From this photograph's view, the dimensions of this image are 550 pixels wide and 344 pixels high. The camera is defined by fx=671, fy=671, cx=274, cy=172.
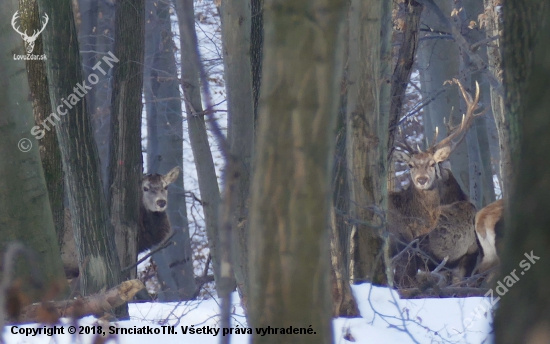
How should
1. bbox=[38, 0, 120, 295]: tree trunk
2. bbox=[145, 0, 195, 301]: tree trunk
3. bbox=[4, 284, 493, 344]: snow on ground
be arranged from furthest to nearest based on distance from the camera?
bbox=[145, 0, 195, 301]: tree trunk
bbox=[38, 0, 120, 295]: tree trunk
bbox=[4, 284, 493, 344]: snow on ground

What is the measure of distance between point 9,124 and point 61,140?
0.86m

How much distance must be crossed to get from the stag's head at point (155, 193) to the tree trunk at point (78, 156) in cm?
458

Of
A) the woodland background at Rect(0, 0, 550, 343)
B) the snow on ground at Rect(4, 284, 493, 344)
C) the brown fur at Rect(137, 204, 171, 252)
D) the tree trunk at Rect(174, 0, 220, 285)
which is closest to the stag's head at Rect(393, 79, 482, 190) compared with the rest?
the woodland background at Rect(0, 0, 550, 343)

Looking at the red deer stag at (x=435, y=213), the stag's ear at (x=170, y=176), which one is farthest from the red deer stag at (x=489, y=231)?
the stag's ear at (x=170, y=176)

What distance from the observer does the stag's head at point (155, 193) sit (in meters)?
11.0

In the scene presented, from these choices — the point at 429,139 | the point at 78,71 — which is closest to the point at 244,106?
the point at 78,71

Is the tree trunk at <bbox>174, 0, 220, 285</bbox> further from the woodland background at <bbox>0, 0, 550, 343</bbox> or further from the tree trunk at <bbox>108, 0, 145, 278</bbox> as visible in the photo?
the tree trunk at <bbox>108, 0, 145, 278</bbox>

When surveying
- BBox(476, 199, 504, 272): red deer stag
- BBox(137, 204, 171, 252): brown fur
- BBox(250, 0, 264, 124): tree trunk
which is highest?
BBox(250, 0, 264, 124): tree trunk

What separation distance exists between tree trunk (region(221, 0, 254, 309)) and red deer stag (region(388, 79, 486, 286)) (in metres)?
4.13

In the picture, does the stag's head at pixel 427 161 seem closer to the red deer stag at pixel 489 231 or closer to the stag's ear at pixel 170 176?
the red deer stag at pixel 489 231

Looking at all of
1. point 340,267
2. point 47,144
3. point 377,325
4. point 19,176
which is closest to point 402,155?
point 47,144

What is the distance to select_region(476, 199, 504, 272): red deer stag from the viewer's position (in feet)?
26.3

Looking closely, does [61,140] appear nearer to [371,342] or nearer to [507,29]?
[371,342]

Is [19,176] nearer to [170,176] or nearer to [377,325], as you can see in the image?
[377,325]
